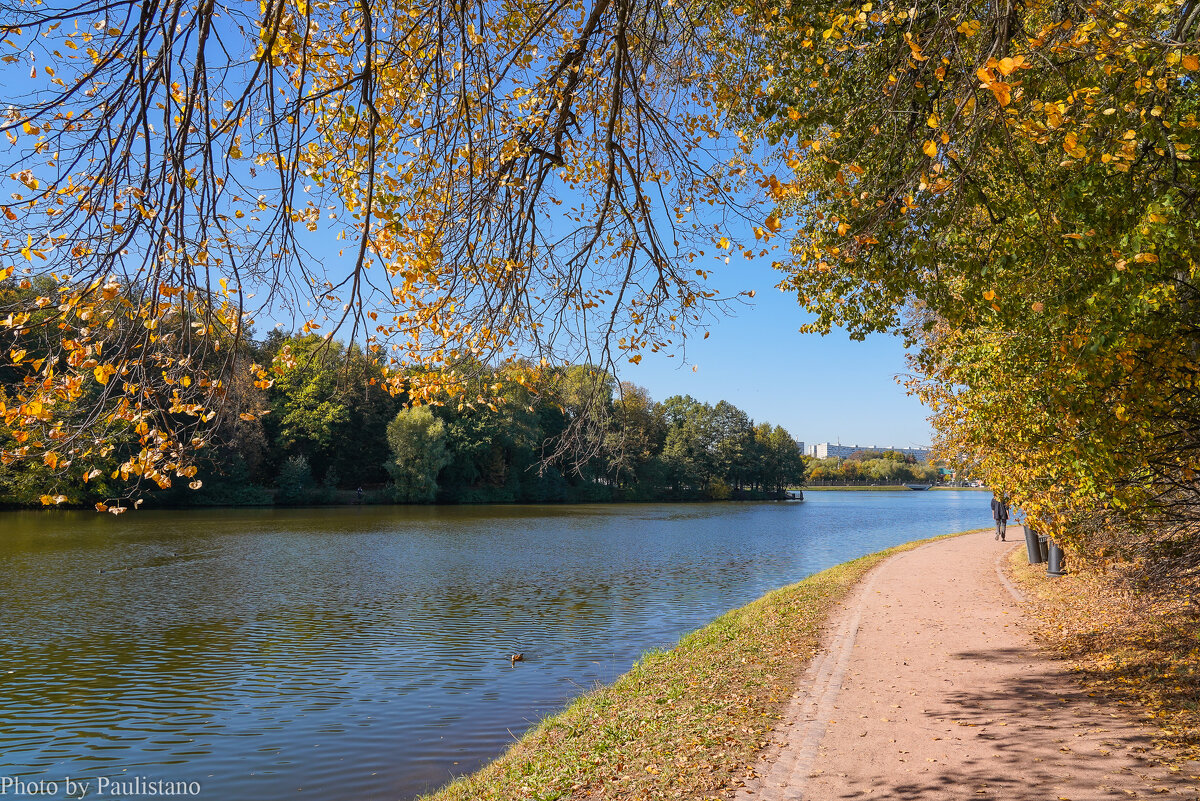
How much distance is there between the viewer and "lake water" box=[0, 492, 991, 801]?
830 centimetres

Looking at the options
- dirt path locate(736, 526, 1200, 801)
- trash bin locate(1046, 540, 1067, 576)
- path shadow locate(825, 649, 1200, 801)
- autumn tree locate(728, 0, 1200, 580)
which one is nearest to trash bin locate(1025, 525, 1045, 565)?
trash bin locate(1046, 540, 1067, 576)

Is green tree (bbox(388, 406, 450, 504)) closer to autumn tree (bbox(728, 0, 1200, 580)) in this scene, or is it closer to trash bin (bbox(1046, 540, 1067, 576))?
trash bin (bbox(1046, 540, 1067, 576))

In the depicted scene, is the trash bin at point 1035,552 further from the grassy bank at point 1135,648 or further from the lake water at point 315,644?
the lake water at point 315,644

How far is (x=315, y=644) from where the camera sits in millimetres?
13109

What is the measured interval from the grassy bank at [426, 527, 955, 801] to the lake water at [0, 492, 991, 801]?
1089mm

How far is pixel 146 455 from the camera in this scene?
4.22 meters

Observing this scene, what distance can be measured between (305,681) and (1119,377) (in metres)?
11.2

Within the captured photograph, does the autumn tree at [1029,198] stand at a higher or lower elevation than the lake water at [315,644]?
higher

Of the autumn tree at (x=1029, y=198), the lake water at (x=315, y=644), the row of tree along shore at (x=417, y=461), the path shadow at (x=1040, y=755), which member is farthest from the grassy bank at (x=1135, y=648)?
the row of tree along shore at (x=417, y=461)

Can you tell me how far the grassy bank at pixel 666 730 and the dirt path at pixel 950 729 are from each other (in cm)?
33

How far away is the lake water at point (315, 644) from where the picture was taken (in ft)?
27.2

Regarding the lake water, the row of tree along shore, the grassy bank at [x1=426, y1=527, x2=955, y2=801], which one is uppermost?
the row of tree along shore

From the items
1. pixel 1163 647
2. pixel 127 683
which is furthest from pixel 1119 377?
pixel 127 683

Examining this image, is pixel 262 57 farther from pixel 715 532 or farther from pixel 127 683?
pixel 715 532
